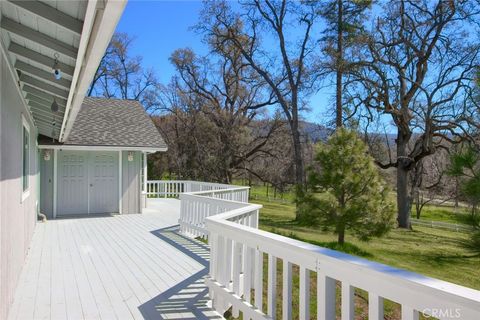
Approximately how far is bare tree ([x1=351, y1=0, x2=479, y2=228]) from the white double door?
431 inches

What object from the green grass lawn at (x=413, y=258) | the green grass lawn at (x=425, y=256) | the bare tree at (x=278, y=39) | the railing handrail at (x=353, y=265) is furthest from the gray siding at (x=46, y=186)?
the bare tree at (x=278, y=39)

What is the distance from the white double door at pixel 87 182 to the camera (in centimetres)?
1084

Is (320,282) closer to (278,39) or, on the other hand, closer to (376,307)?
(376,307)

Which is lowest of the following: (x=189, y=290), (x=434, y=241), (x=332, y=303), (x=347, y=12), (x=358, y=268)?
(x=434, y=241)

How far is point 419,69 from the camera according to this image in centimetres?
1689

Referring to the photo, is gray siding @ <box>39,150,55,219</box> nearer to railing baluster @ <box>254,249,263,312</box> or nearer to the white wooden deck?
the white wooden deck

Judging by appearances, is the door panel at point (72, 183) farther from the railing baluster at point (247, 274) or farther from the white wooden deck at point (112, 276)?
the railing baluster at point (247, 274)

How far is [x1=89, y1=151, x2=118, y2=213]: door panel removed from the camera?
1127 cm

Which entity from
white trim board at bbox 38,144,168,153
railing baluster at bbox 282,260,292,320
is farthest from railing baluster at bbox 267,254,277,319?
white trim board at bbox 38,144,168,153

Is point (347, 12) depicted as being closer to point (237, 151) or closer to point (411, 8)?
point (411, 8)

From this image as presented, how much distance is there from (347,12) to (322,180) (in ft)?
33.6

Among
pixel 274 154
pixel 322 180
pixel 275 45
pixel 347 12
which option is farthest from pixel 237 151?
pixel 322 180

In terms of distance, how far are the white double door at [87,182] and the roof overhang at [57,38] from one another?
6.28 metres

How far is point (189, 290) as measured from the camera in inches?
177
